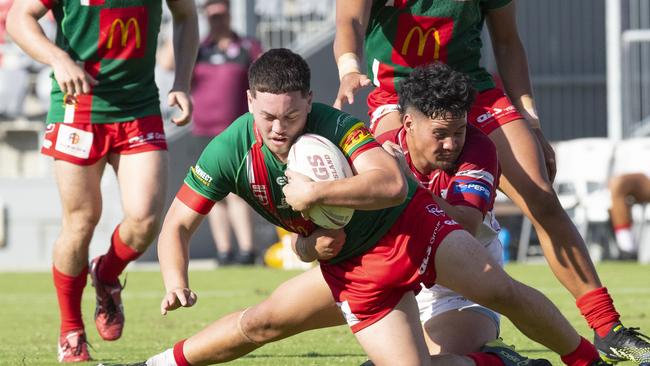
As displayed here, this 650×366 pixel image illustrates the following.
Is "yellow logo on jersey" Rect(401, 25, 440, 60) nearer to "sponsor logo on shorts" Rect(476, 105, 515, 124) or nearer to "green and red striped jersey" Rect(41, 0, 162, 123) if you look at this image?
"sponsor logo on shorts" Rect(476, 105, 515, 124)

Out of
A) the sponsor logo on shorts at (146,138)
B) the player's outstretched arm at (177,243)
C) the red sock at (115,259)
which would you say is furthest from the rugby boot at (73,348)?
the player's outstretched arm at (177,243)

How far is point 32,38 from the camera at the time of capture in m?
6.52

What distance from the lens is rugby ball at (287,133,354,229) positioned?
184 inches

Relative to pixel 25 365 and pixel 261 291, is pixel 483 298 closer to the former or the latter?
pixel 25 365

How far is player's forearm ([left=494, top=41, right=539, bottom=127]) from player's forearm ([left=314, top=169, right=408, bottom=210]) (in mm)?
1791

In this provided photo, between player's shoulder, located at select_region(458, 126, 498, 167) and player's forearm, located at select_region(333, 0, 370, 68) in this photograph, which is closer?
player's shoulder, located at select_region(458, 126, 498, 167)

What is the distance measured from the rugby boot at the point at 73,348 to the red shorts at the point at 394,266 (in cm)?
193

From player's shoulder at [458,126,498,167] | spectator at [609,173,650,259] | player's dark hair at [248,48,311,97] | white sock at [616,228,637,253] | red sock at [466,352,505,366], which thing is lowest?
white sock at [616,228,637,253]

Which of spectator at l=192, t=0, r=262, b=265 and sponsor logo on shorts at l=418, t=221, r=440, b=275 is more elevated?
sponsor logo on shorts at l=418, t=221, r=440, b=275

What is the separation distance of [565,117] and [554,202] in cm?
1317

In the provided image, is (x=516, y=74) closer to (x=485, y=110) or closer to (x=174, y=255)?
(x=485, y=110)

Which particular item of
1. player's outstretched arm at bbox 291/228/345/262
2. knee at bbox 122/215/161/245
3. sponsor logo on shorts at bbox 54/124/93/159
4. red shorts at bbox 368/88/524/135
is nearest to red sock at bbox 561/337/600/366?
player's outstretched arm at bbox 291/228/345/262

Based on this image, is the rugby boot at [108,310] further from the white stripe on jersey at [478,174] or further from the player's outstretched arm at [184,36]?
the white stripe on jersey at [478,174]

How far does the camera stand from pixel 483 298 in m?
4.89
